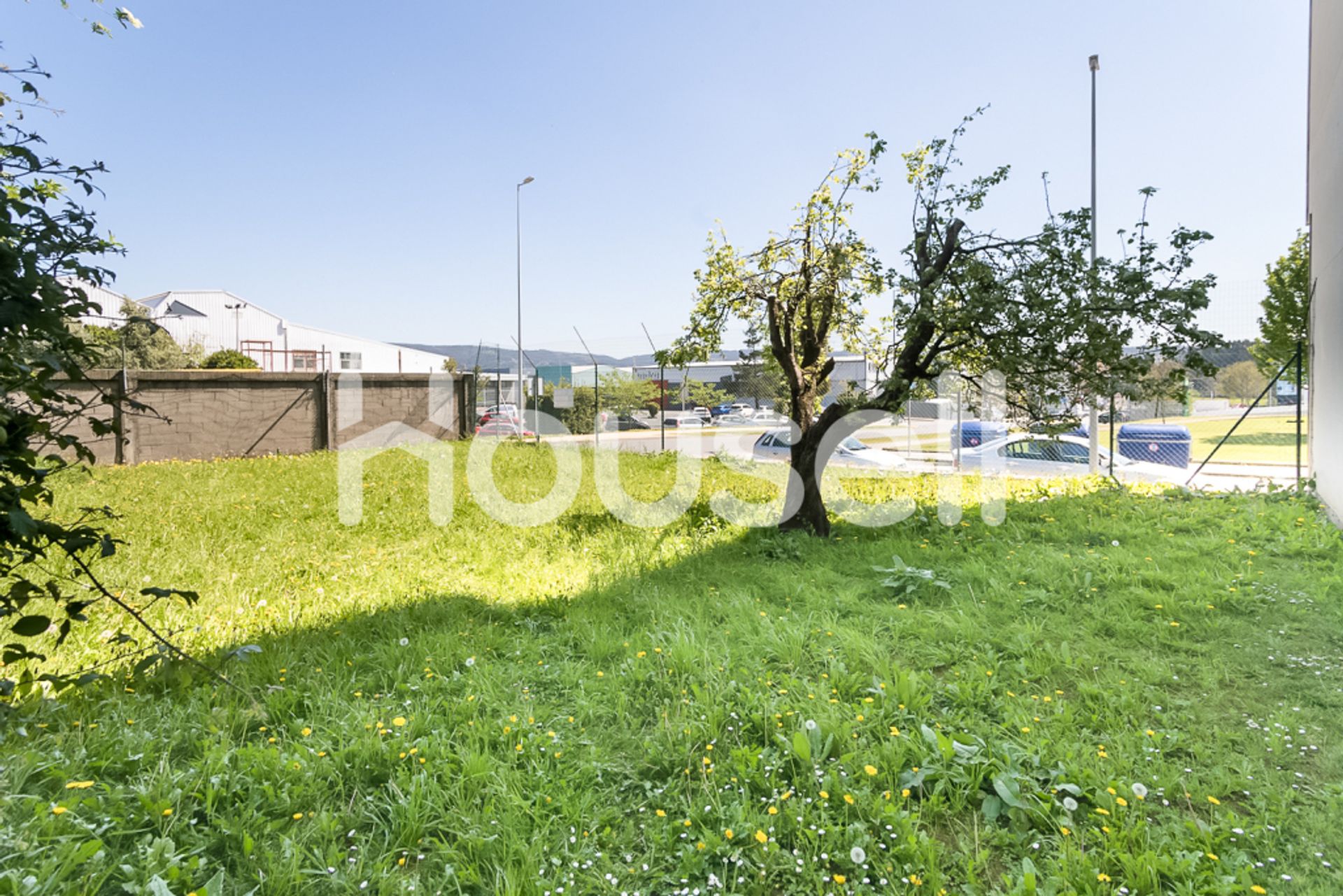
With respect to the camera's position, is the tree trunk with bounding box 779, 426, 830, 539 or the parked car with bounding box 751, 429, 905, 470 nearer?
the tree trunk with bounding box 779, 426, 830, 539

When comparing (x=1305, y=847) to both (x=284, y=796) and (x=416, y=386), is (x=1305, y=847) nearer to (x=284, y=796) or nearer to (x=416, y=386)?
(x=284, y=796)

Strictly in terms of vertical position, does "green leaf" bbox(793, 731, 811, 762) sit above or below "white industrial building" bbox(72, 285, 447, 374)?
below

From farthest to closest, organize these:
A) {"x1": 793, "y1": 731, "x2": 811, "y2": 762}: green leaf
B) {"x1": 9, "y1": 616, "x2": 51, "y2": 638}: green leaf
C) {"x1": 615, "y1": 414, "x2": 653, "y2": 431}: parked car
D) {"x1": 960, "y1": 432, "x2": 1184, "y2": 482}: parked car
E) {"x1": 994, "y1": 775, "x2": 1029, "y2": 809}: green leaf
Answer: {"x1": 615, "y1": 414, "x2": 653, "y2": 431}: parked car < {"x1": 960, "y1": 432, "x2": 1184, "y2": 482}: parked car < {"x1": 793, "y1": 731, "x2": 811, "y2": 762}: green leaf < {"x1": 994, "y1": 775, "x2": 1029, "y2": 809}: green leaf < {"x1": 9, "y1": 616, "x2": 51, "y2": 638}: green leaf

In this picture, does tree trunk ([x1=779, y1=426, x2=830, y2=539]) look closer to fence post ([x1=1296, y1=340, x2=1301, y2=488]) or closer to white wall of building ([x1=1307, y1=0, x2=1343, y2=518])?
white wall of building ([x1=1307, y1=0, x2=1343, y2=518])

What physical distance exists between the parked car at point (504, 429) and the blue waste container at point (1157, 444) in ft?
41.0

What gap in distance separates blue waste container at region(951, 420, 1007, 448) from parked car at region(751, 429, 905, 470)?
1.24m

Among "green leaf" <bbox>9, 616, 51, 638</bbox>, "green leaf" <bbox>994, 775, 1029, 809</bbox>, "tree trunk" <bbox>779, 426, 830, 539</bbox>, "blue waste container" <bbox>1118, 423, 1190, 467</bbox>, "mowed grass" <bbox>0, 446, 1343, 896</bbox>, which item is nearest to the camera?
"green leaf" <bbox>9, 616, 51, 638</bbox>

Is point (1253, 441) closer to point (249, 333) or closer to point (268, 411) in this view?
point (268, 411)

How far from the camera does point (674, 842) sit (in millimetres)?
2094

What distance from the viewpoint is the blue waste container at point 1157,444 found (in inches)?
416

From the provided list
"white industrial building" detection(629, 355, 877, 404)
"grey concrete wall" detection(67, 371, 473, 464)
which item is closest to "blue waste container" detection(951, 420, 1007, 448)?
"white industrial building" detection(629, 355, 877, 404)

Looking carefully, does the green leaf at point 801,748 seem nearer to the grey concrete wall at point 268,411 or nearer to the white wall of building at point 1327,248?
the white wall of building at point 1327,248

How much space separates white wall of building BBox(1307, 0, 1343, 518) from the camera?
5.70 meters

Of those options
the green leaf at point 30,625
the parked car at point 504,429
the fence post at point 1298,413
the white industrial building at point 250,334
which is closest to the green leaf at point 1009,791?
the green leaf at point 30,625
